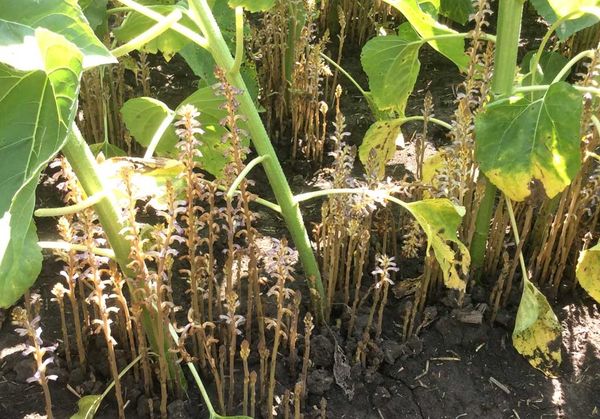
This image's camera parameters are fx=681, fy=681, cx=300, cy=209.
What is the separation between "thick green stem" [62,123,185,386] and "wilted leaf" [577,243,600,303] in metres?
0.97

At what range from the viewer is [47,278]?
1.78m

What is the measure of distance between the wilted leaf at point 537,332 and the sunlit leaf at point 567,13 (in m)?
0.60

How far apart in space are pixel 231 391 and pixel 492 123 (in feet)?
2.61

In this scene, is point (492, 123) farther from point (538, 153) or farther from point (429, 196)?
point (429, 196)

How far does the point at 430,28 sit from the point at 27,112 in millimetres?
1016

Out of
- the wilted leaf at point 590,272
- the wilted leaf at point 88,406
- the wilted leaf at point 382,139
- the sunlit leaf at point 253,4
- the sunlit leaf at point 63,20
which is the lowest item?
the wilted leaf at point 88,406

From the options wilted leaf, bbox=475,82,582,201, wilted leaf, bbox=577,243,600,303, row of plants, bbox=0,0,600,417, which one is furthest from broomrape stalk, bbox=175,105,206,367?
wilted leaf, bbox=577,243,600,303

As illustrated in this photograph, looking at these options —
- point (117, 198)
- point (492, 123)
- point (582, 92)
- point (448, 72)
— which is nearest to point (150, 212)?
point (117, 198)

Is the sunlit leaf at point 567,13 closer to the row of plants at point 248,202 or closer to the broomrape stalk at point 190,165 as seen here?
the row of plants at point 248,202

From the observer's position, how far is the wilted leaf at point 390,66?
1.81 m

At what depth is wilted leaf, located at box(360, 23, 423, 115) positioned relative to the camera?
1.81 metres

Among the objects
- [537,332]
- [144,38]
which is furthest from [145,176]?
[537,332]

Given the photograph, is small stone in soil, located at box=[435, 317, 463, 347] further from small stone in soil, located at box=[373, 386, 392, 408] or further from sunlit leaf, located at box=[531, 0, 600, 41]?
sunlit leaf, located at box=[531, 0, 600, 41]

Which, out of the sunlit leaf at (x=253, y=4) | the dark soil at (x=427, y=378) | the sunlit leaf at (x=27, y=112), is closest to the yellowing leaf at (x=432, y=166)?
the dark soil at (x=427, y=378)
